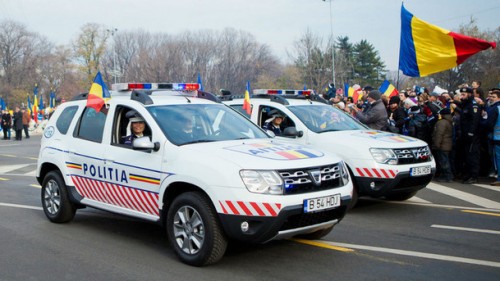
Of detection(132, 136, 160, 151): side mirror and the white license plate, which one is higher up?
detection(132, 136, 160, 151): side mirror

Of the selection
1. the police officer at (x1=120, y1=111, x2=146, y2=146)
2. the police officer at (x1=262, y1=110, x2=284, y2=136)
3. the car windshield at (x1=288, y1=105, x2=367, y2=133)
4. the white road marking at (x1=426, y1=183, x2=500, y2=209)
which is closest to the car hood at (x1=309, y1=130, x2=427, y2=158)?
the car windshield at (x1=288, y1=105, x2=367, y2=133)

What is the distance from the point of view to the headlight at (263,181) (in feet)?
16.5

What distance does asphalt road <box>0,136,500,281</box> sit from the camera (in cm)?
518

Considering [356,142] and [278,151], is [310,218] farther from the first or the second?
[356,142]

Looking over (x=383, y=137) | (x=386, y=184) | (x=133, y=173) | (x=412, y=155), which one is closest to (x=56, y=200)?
(x=133, y=173)

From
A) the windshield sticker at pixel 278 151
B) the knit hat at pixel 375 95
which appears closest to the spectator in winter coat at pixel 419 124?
the knit hat at pixel 375 95

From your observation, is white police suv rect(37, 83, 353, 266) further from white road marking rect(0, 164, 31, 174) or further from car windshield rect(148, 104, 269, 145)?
white road marking rect(0, 164, 31, 174)

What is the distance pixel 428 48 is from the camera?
11.9 metres

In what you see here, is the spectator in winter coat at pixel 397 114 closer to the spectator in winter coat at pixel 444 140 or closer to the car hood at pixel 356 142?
the spectator in winter coat at pixel 444 140

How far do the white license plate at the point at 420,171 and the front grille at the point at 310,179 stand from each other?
108 inches

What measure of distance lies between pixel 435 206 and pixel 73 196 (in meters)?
5.59

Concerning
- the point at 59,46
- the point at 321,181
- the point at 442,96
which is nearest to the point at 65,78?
the point at 59,46

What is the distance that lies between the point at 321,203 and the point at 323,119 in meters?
4.10

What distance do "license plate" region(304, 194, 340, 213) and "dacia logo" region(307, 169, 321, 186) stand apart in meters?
0.16
